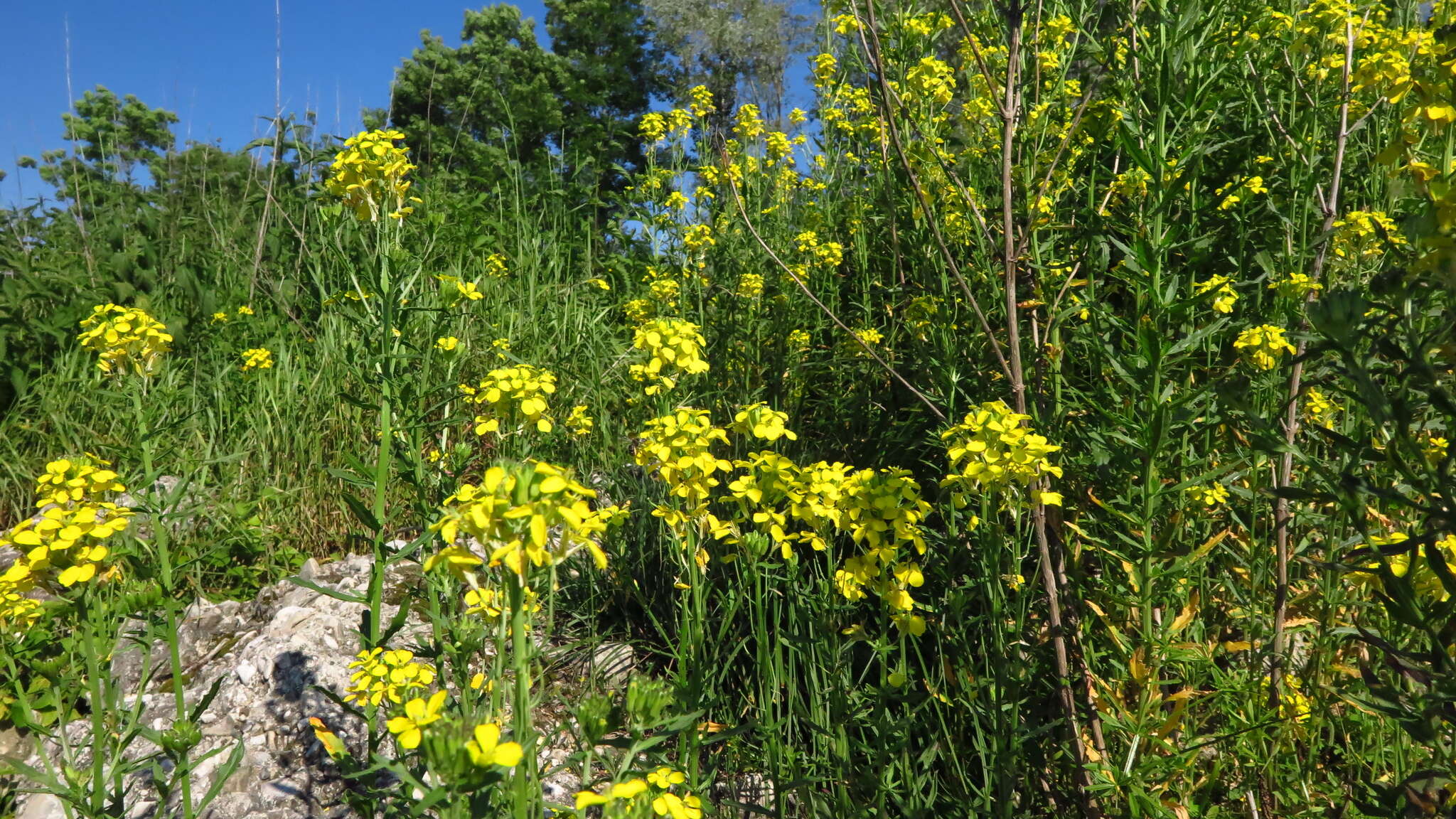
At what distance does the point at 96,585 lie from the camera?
1.71 metres

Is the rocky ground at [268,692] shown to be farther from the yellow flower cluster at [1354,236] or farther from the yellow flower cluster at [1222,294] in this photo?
the yellow flower cluster at [1354,236]

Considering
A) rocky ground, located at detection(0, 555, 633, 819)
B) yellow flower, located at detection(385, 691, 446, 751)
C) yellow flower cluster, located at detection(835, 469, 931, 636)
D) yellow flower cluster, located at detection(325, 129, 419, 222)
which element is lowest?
rocky ground, located at detection(0, 555, 633, 819)

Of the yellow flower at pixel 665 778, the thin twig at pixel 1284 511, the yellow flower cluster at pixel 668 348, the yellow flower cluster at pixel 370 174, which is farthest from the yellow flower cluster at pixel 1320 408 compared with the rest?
the yellow flower cluster at pixel 370 174

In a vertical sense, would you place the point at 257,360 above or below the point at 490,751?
above

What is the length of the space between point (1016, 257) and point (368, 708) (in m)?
1.68

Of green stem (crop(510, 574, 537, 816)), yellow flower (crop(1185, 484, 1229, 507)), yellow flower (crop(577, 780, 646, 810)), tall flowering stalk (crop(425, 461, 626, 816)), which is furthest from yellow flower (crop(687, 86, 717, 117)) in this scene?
yellow flower (crop(577, 780, 646, 810))

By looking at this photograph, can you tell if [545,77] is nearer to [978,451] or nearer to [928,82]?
[928,82]

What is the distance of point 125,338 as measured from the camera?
212 cm

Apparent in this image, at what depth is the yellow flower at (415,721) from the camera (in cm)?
116

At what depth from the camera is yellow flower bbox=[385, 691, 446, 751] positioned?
116 centimetres

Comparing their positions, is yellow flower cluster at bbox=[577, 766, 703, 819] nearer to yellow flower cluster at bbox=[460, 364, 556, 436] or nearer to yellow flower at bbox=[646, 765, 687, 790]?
yellow flower at bbox=[646, 765, 687, 790]

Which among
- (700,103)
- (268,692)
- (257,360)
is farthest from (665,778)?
(700,103)

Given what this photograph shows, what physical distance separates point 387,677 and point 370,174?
1.21 m

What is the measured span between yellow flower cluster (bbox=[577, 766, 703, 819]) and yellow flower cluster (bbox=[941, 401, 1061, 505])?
0.75 meters
